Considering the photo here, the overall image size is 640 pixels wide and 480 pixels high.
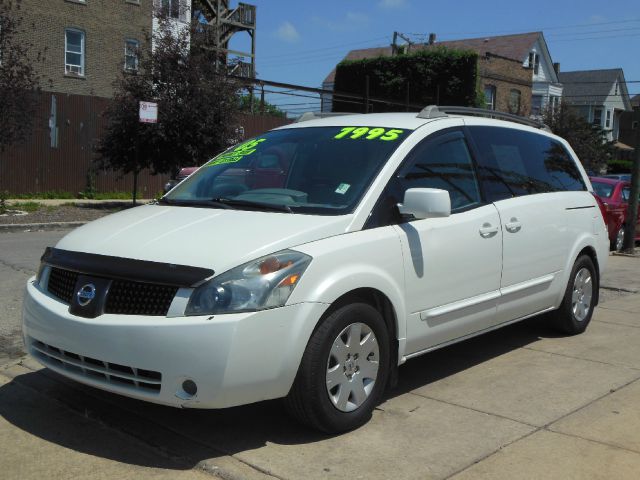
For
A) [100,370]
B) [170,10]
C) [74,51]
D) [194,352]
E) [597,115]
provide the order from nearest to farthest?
[194,352] < [100,370] < [170,10] < [74,51] < [597,115]

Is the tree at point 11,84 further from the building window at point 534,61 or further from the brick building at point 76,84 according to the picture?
the building window at point 534,61

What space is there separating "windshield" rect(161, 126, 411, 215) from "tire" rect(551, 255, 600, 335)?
248cm

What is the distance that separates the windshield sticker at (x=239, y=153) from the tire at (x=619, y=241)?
10.8 metres

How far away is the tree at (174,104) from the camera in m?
17.8

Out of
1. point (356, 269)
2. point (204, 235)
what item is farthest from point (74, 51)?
point (356, 269)

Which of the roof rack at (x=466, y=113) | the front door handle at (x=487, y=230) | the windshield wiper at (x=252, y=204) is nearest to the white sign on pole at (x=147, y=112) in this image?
the roof rack at (x=466, y=113)

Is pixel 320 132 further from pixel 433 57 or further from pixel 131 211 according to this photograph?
pixel 433 57

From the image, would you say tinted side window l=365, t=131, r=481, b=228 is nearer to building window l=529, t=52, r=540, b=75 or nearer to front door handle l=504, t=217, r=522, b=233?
front door handle l=504, t=217, r=522, b=233

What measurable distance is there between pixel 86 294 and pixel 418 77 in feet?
134

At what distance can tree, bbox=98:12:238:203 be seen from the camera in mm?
17844

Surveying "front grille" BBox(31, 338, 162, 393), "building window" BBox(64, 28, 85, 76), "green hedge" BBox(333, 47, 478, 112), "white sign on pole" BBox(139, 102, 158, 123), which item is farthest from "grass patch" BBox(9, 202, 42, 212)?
"green hedge" BBox(333, 47, 478, 112)

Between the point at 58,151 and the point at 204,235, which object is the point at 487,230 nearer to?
the point at 204,235

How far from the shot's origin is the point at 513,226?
5.17 m

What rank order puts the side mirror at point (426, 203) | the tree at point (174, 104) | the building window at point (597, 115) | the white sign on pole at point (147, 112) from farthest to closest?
the building window at point (597, 115), the tree at point (174, 104), the white sign on pole at point (147, 112), the side mirror at point (426, 203)
